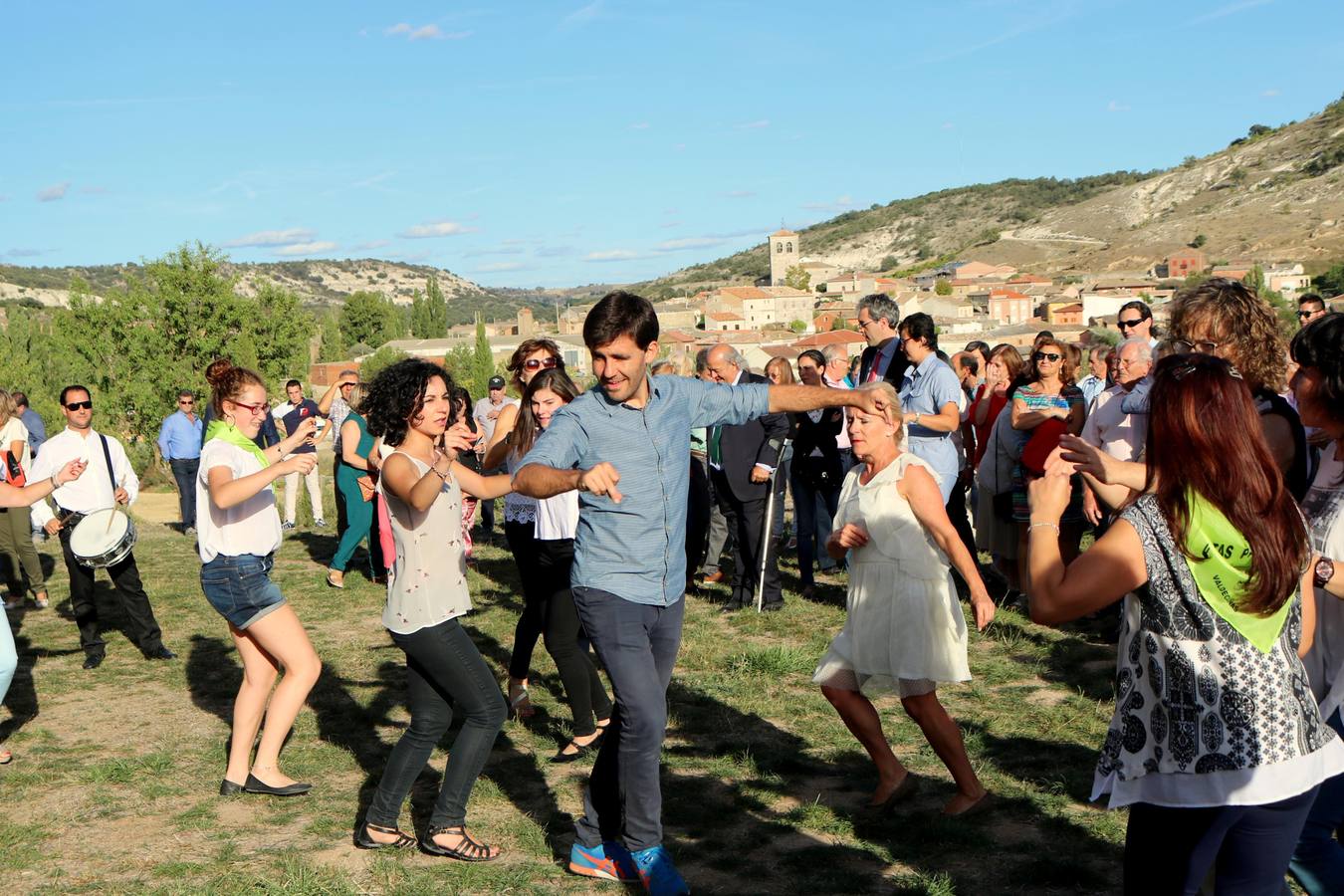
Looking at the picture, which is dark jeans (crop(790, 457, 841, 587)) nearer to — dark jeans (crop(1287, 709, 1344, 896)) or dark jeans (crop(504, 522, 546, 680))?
dark jeans (crop(504, 522, 546, 680))

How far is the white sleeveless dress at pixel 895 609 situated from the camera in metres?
4.86

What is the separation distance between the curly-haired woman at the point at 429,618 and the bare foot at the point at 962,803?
75.5 inches

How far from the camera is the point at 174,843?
515cm

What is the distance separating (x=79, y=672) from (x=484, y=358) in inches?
3239

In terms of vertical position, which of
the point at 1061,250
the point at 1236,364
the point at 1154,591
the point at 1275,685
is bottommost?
the point at 1275,685

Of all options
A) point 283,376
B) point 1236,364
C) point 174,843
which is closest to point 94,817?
point 174,843

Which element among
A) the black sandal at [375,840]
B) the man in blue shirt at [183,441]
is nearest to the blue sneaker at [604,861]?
the black sandal at [375,840]

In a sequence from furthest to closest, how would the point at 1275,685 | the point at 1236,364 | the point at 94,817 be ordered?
the point at 94,817 < the point at 1236,364 < the point at 1275,685

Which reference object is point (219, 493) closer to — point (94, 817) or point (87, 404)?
point (94, 817)

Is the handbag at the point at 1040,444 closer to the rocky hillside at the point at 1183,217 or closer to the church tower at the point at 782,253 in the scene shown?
the rocky hillside at the point at 1183,217

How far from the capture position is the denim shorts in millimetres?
5316

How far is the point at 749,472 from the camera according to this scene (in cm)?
924

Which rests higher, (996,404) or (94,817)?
(996,404)

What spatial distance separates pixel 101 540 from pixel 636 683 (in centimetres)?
539
